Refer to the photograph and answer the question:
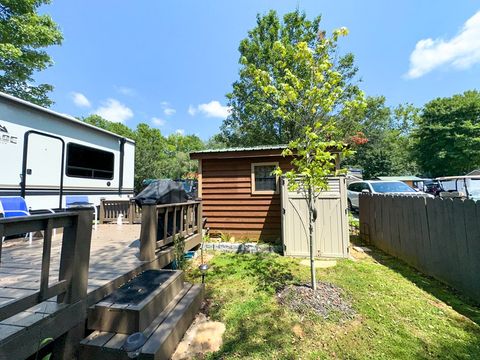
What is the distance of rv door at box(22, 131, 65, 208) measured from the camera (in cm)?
483

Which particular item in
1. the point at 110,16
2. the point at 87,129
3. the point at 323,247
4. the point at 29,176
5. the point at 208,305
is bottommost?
the point at 208,305

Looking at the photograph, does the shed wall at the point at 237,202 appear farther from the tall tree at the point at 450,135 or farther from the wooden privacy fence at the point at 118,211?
the tall tree at the point at 450,135

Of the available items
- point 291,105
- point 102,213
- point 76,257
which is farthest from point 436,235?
point 102,213

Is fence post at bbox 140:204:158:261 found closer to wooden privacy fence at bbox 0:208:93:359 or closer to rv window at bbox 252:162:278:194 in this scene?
wooden privacy fence at bbox 0:208:93:359

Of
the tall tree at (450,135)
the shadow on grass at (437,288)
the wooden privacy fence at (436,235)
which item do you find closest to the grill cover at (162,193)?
the shadow on grass at (437,288)

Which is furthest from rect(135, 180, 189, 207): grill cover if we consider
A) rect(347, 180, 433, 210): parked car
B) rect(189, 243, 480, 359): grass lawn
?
rect(347, 180, 433, 210): parked car

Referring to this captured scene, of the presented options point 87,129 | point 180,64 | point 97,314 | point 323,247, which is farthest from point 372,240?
point 180,64

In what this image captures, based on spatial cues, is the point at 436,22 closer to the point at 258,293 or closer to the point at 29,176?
the point at 258,293

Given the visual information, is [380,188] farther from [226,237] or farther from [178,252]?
[178,252]

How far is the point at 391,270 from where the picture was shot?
15.4ft

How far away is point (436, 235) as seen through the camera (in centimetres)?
412

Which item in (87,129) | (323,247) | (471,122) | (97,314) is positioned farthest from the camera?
(471,122)

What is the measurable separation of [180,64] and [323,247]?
624 inches

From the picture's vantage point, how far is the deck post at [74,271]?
2047 millimetres
